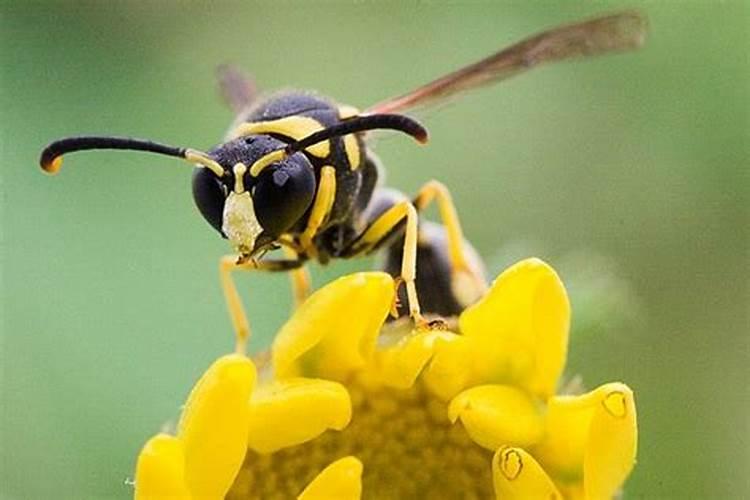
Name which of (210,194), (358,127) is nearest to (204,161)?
(210,194)

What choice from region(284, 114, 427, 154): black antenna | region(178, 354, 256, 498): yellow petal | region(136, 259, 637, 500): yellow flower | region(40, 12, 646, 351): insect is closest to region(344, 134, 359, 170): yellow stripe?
region(40, 12, 646, 351): insect

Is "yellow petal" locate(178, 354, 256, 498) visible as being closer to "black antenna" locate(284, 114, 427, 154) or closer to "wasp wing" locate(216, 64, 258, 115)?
"black antenna" locate(284, 114, 427, 154)

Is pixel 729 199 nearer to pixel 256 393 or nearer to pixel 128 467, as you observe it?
pixel 128 467

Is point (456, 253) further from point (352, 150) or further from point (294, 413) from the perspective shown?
point (294, 413)

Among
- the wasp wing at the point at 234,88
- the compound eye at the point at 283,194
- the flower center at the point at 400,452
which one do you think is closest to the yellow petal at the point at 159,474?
the flower center at the point at 400,452

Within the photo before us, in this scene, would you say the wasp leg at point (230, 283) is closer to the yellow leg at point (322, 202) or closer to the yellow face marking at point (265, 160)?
the yellow leg at point (322, 202)

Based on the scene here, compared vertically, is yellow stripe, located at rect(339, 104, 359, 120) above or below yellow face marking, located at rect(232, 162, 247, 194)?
below
